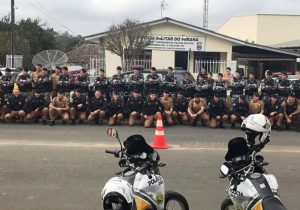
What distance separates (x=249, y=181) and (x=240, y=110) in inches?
426

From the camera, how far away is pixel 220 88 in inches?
623

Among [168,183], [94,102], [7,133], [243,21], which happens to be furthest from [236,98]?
[243,21]

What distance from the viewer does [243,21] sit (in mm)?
68625

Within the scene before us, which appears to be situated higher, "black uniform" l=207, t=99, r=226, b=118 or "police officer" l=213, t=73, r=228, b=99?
"police officer" l=213, t=73, r=228, b=99

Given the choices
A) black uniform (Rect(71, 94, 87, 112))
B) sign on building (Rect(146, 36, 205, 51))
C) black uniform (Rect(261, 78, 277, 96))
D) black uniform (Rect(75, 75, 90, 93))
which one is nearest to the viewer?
black uniform (Rect(71, 94, 87, 112))

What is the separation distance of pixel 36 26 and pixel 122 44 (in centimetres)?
3952

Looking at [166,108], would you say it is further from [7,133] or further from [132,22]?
[132,22]

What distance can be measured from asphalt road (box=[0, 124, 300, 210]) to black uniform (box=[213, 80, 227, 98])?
234 centimetres

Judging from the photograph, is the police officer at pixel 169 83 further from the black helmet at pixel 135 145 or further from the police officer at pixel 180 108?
the black helmet at pixel 135 145

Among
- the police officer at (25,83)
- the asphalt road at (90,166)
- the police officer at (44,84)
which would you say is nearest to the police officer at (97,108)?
the asphalt road at (90,166)

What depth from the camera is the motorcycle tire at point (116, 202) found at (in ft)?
14.8

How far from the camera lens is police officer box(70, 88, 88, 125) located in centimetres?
1509

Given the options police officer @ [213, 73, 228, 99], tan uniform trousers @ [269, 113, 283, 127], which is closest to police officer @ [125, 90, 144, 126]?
police officer @ [213, 73, 228, 99]

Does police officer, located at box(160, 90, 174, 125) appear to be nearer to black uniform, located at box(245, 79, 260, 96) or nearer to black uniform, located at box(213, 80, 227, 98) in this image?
black uniform, located at box(213, 80, 227, 98)
